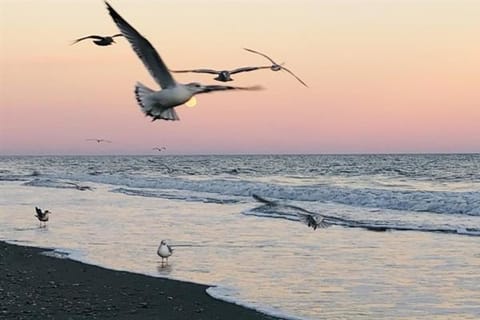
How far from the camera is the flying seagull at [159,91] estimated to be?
4.79 meters

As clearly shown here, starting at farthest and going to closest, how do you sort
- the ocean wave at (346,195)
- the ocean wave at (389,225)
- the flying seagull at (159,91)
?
the ocean wave at (346,195)
the ocean wave at (389,225)
the flying seagull at (159,91)

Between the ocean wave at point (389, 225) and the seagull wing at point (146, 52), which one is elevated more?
the seagull wing at point (146, 52)

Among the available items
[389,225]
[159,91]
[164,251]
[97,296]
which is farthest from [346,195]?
[159,91]

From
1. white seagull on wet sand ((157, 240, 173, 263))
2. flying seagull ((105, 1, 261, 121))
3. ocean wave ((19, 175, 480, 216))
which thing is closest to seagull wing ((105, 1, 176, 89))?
flying seagull ((105, 1, 261, 121))

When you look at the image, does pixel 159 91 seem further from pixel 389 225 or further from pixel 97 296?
pixel 389 225

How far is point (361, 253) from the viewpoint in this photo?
14.6m

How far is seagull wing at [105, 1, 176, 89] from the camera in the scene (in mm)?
4635

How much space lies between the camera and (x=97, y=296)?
1049 cm

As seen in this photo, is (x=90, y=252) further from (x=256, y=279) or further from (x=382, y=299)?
(x=382, y=299)

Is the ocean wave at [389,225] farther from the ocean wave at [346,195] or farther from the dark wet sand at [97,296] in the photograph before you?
the dark wet sand at [97,296]

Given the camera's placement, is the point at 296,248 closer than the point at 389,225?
Yes

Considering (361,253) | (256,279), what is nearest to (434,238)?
(361,253)

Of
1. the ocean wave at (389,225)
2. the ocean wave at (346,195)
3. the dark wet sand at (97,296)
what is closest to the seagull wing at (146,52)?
the dark wet sand at (97,296)

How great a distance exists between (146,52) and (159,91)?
39 centimetres
